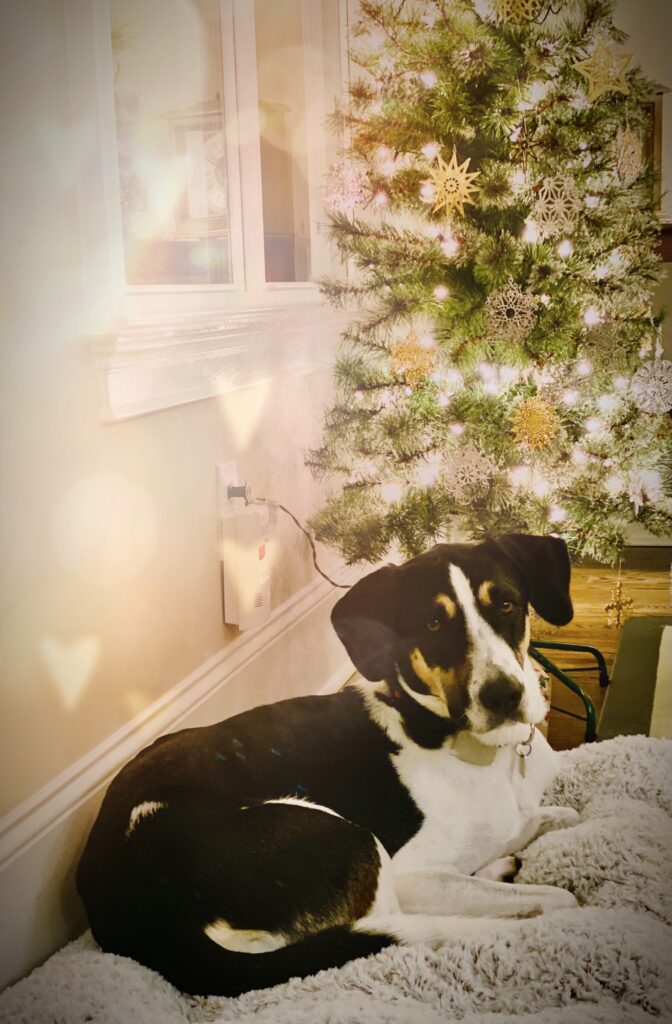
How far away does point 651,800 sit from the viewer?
1.56 meters

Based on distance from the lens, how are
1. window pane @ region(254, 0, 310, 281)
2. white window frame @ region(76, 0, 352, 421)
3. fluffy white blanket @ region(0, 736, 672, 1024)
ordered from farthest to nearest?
window pane @ region(254, 0, 310, 281) → white window frame @ region(76, 0, 352, 421) → fluffy white blanket @ region(0, 736, 672, 1024)

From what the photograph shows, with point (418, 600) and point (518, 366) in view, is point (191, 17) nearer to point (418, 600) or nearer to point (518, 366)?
point (518, 366)

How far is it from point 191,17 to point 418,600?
124 cm

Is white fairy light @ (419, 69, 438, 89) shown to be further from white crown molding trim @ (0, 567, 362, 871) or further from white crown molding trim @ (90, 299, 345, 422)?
white crown molding trim @ (0, 567, 362, 871)

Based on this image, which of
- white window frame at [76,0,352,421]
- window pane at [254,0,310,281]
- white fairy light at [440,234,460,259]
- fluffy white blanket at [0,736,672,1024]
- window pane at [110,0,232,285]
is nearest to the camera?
fluffy white blanket at [0,736,672,1024]

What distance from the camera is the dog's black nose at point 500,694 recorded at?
4.53 feet

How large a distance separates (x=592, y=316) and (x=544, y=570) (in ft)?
1.99

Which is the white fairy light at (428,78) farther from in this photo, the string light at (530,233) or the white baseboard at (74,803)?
the white baseboard at (74,803)

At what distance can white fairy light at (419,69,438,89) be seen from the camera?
5.74ft

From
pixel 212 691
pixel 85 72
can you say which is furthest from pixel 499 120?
pixel 212 691

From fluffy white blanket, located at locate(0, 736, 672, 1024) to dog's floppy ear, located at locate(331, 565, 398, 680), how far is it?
428 millimetres

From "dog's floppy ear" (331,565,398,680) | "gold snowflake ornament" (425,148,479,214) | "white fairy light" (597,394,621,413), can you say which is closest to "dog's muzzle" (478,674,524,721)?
"dog's floppy ear" (331,565,398,680)

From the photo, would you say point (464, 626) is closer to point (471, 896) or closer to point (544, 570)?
point (544, 570)

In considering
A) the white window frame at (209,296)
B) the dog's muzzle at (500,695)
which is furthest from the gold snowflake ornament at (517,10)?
the dog's muzzle at (500,695)
